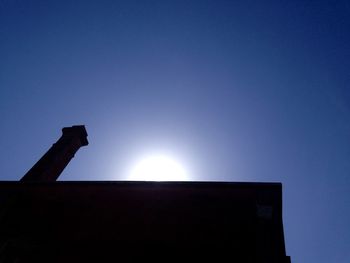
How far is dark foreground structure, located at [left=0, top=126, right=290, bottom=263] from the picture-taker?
548cm

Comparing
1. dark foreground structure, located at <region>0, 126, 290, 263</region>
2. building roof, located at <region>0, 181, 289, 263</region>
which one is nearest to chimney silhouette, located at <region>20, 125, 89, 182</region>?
dark foreground structure, located at <region>0, 126, 290, 263</region>

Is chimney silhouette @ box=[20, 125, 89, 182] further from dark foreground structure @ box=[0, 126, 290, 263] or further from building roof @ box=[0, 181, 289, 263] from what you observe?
building roof @ box=[0, 181, 289, 263]

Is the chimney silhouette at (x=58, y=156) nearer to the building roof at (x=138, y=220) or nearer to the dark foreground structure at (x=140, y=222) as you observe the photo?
the dark foreground structure at (x=140, y=222)

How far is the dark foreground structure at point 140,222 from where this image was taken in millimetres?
5484

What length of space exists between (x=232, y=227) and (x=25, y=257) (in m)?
4.60

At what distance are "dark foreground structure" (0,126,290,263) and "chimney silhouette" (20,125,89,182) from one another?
4.31 meters

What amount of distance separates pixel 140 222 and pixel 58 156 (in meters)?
8.17

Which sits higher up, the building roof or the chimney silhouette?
the chimney silhouette

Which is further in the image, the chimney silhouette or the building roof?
the chimney silhouette

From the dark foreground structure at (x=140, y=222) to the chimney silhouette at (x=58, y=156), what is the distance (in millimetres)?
4307

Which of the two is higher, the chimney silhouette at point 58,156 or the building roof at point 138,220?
the chimney silhouette at point 58,156

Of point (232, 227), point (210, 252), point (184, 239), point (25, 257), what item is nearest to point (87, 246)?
point (25, 257)

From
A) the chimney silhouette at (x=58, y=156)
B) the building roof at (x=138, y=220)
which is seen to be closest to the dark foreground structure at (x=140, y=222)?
the building roof at (x=138, y=220)

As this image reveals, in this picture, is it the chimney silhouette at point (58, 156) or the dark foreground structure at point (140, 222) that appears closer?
the dark foreground structure at point (140, 222)
